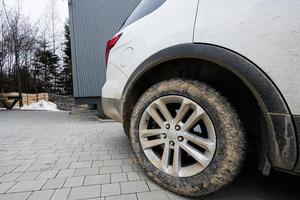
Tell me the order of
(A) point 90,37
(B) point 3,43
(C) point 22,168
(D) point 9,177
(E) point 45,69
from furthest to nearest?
(E) point 45,69 → (B) point 3,43 → (A) point 90,37 → (C) point 22,168 → (D) point 9,177

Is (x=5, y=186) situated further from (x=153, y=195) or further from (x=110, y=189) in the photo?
(x=153, y=195)

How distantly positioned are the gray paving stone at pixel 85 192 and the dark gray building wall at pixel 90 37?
4589mm

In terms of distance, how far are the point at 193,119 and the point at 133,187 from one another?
75 centimetres

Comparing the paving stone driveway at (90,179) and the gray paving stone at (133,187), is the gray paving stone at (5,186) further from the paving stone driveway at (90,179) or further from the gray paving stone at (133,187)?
the gray paving stone at (133,187)

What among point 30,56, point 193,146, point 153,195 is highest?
point 30,56

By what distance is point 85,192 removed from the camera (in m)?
1.45

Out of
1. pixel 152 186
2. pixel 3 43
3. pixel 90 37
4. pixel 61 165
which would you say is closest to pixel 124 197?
pixel 152 186

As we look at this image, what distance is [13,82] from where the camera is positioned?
1417cm

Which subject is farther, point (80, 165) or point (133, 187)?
point (80, 165)

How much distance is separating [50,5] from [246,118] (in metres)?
22.4

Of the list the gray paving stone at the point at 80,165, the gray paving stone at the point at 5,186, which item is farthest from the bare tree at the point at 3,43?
Answer: the gray paving stone at the point at 5,186

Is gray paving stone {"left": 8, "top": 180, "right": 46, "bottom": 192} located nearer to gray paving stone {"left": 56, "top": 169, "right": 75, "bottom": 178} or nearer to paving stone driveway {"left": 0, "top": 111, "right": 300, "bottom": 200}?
paving stone driveway {"left": 0, "top": 111, "right": 300, "bottom": 200}

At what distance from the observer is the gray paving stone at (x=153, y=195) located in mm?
1360

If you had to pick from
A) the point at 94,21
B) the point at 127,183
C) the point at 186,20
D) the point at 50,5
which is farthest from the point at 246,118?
the point at 50,5
